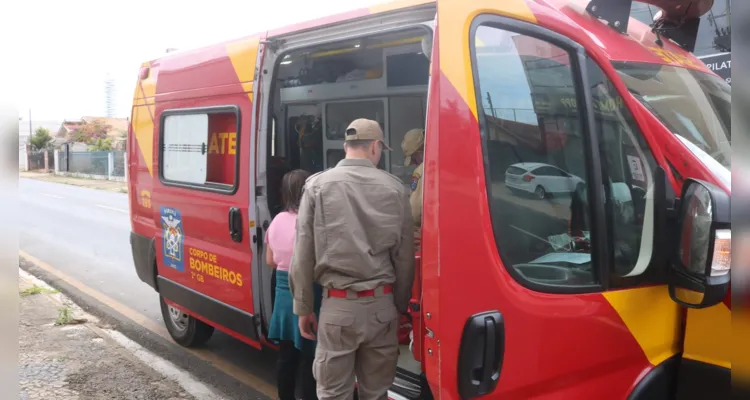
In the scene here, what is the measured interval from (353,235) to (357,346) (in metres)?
0.53

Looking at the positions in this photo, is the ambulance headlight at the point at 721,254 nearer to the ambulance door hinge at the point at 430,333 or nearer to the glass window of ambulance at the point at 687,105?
the glass window of ambulance at the point at 687,105

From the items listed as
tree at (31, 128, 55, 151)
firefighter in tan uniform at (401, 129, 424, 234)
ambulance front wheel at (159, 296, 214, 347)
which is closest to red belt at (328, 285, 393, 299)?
firefighter in tan uniform at (401, 129, 424, 234)

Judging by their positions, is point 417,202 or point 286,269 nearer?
point 286,269

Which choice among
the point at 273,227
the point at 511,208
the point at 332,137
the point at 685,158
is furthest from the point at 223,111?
the point at 685,158

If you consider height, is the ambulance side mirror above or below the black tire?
below

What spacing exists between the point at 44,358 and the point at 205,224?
5.92ft

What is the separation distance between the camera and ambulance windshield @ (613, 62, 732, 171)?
90.0 inches

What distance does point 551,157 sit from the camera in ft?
7.43

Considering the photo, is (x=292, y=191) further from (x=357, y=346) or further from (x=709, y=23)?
(x=709, y=23)

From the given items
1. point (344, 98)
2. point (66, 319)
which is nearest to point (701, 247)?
point (344, 98)

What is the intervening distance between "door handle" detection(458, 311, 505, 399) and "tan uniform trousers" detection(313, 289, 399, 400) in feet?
2.15

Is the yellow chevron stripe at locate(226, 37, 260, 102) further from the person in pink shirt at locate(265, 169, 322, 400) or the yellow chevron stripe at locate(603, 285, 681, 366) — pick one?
the yellow chevron stripe at locate(603, 285, 681, 366)

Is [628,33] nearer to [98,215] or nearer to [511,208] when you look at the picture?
[511,208]

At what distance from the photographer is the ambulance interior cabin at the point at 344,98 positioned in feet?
16.5
